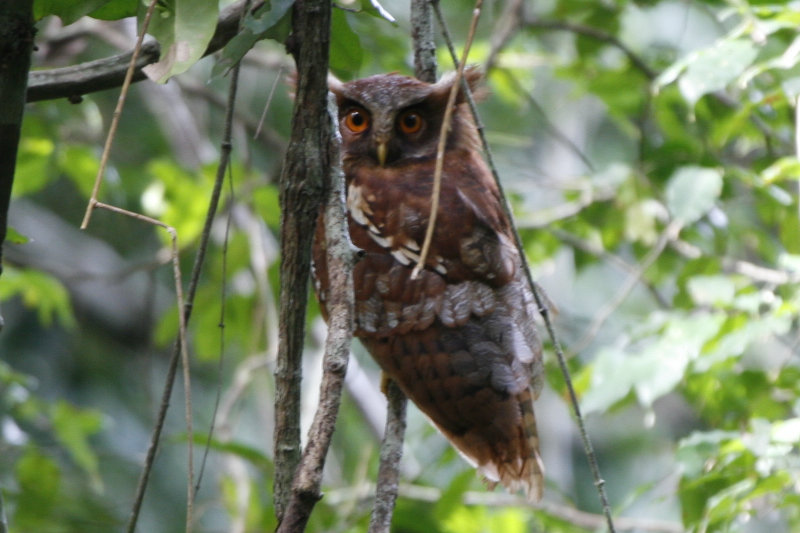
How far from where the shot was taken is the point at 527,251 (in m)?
3.92

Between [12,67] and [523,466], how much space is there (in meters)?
1.68

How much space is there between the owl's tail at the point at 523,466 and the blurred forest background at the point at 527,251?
274 millimetres

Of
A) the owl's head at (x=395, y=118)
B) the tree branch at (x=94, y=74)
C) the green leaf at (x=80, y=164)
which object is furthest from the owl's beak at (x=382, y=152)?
the green leaf at (x=80, y=164)

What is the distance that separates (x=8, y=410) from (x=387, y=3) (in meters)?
3.27

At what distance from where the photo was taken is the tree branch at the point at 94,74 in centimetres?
159

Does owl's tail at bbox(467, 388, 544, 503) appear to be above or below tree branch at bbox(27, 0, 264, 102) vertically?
below

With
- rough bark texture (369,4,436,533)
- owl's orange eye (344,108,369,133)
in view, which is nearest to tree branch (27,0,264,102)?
rough bark texture (369,4,436,533)

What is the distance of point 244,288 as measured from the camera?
4.88 meters

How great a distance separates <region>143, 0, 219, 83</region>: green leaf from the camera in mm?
1309

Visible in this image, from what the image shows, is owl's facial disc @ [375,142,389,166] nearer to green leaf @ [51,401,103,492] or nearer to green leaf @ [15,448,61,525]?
green leaf @ [51,401,103,492]

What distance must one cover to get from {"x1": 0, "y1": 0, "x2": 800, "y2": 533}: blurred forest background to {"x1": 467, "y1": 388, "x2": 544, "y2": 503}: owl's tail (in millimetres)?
274

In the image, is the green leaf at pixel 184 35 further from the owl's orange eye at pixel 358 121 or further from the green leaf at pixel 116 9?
the owl's orange eye at pixel 358 121

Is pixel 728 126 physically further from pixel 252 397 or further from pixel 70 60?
pixel 252 397

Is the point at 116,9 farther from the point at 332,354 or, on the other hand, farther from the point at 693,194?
the point at 693,194
